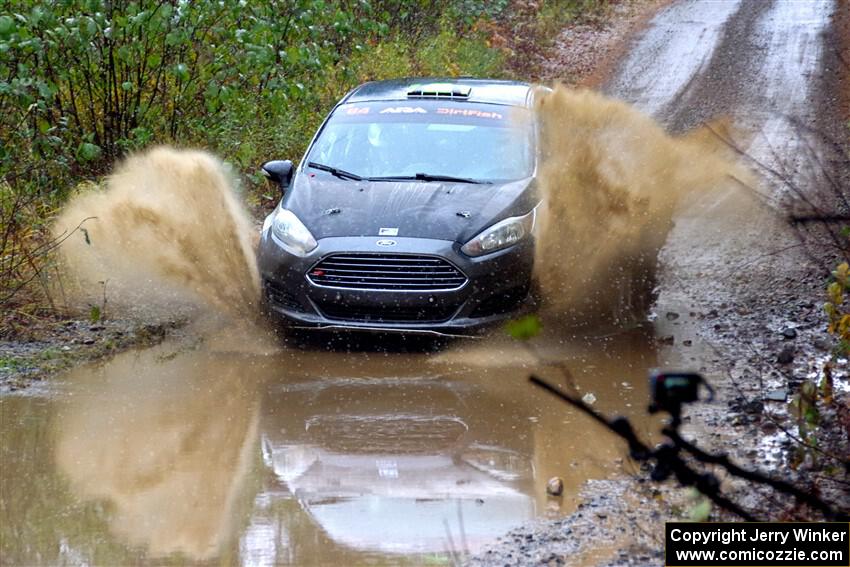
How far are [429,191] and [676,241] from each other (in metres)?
4.18

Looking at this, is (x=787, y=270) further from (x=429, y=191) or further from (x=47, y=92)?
(x=47, y=92)

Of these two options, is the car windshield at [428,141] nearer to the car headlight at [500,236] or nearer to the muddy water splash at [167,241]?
the car headlight at [500,236]

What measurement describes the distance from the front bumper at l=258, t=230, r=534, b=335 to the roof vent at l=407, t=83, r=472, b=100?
2.11 m

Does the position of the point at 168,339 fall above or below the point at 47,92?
below

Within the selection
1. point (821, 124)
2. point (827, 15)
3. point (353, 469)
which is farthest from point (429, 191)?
point (827, 15)

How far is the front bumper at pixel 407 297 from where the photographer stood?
8.59 metres

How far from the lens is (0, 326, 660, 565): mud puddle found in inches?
223

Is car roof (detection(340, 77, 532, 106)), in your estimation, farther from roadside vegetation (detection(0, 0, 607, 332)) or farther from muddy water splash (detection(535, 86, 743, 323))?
roadside vegetation (detection(0, 0, 607, 332))

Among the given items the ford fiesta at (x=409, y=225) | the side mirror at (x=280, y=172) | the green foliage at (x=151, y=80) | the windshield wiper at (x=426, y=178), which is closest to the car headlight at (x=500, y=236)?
the ford fiesta at (x=409, y=225)

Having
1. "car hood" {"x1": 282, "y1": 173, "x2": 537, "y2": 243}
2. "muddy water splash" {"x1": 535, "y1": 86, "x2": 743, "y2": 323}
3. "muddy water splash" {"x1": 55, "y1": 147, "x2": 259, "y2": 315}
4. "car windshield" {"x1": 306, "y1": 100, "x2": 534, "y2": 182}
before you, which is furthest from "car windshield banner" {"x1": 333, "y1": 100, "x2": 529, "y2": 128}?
"muddy water splash" {"x1": 55, "y1": 147, "x2": 259, "y2": 315}

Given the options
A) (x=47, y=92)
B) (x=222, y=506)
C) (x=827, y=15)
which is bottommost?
(x=827, y=15)

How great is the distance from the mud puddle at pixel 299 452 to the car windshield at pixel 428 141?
1556 mm

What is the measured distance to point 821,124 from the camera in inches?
692

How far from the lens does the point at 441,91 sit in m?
10.5
